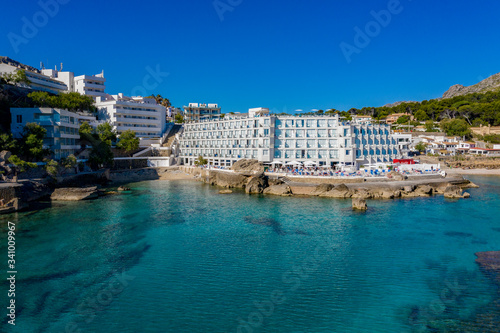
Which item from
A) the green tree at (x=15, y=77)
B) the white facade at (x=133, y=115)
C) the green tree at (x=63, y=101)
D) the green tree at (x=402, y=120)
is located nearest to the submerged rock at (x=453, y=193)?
the white facade at (x=133, y=115)

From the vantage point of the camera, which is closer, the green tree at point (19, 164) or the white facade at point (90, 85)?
the green tree at point (19, 164)

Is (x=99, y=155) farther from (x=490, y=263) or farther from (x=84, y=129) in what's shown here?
(x=490, y=263)

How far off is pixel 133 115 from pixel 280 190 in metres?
55.3

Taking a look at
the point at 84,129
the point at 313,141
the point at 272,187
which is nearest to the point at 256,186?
the point at 272,187

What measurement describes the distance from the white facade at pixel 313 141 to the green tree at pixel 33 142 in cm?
3728

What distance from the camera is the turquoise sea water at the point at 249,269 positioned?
54.1ft

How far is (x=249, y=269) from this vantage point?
2236cm

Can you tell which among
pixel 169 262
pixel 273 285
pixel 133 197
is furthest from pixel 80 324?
pixel 133 197

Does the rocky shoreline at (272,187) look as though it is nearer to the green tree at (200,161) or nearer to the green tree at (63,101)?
the green tree at (200,161)

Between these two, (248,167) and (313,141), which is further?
(313,141)

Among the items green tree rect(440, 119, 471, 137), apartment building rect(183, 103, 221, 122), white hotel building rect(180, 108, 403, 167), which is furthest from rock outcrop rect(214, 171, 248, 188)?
green tree rect(440, 119, 471, 137)

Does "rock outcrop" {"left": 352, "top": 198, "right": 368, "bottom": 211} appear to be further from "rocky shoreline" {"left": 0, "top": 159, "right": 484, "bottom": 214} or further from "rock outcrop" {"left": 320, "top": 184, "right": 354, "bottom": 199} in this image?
"rock outcrop" {"left": 320, "top": 184, "right": 354, "bottom": 199}

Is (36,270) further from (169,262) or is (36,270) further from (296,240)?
(296,240)

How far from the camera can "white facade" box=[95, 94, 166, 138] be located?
85.8 metres
